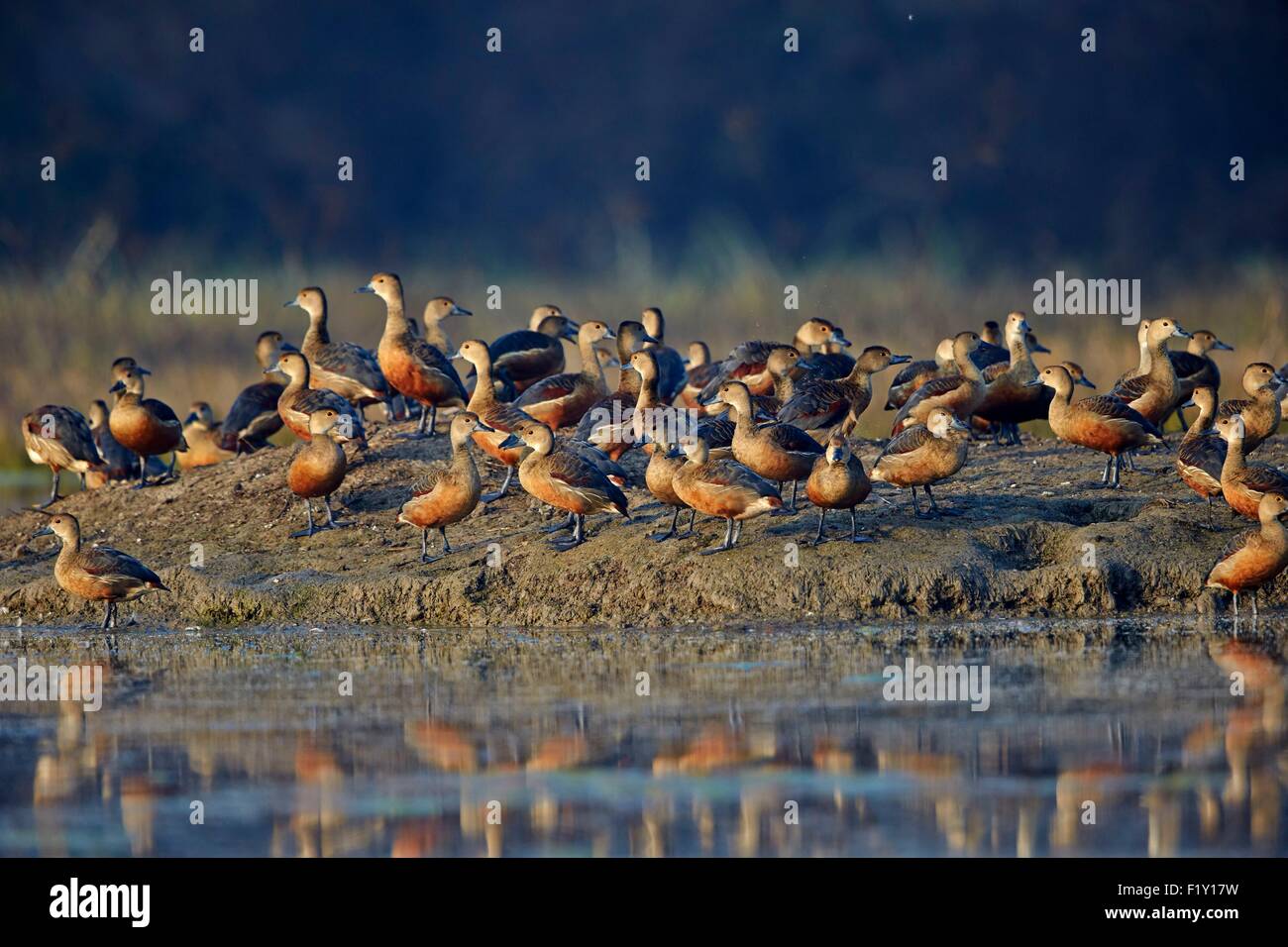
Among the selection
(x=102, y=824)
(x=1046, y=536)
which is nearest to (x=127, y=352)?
(x=1046, y=536)

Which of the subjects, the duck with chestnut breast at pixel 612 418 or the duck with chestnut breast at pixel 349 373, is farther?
the duck with chestnut breast at pixel 349 373

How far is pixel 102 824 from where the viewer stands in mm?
7750

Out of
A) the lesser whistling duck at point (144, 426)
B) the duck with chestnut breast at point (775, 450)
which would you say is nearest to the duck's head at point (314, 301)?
the lesser whistling duck at point (144, 426)

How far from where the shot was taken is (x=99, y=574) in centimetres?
1245

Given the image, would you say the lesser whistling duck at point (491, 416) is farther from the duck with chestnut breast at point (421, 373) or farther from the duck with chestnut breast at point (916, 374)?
the duck with chestnut breast at point (916, 374)

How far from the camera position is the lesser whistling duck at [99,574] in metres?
12.5

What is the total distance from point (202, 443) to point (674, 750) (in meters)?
9.42

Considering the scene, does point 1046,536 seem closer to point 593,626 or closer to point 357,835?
point 593,626

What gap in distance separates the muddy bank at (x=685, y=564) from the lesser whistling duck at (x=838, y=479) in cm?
30

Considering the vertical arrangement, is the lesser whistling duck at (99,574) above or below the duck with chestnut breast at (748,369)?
below

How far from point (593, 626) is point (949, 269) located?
17818 mm

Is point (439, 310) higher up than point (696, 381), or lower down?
higher up

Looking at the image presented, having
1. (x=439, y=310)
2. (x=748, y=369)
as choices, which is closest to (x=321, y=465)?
(x=748, y=369)

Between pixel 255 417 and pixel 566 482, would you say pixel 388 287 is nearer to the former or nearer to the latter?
pixel 255 417
